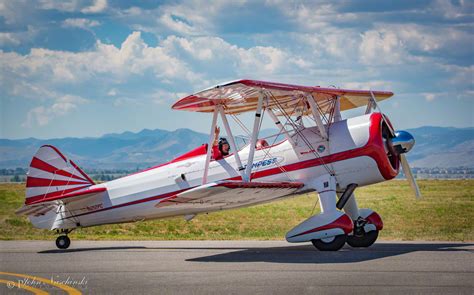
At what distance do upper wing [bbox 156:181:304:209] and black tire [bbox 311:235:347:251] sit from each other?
1.41 m

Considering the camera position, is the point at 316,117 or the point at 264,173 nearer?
the point at 316,117

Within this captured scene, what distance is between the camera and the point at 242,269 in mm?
13156

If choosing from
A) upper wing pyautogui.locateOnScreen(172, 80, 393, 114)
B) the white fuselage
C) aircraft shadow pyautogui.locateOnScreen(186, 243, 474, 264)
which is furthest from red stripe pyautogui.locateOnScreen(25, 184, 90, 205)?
aircraft shadow pyautogui.locateOnScreen(186, 243, 474, 264)

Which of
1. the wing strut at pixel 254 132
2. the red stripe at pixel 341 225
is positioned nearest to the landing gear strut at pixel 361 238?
the red stripe at pixel 341 225

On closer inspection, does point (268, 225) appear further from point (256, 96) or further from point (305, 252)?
point (305, 252)

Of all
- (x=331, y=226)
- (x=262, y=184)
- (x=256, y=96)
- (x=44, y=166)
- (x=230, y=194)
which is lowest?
(x=331, y=226)

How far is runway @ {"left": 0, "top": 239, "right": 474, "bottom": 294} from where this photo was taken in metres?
11.0

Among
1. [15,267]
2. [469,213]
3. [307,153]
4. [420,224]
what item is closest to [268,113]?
[307,153]

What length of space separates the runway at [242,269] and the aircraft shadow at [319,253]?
20 millimetres

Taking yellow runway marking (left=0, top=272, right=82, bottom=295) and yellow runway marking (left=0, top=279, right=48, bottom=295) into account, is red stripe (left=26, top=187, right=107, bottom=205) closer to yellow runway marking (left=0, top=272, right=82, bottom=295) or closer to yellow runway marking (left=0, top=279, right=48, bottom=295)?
yellow runway marking (left=0, top=272, right=82, bottom=295)

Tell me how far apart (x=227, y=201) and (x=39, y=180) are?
5342mm

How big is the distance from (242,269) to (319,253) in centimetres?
296

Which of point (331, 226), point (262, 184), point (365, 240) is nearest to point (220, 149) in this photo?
point (262, 184)

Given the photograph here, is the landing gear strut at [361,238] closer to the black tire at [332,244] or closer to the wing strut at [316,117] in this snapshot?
the black tire at [332,244]
